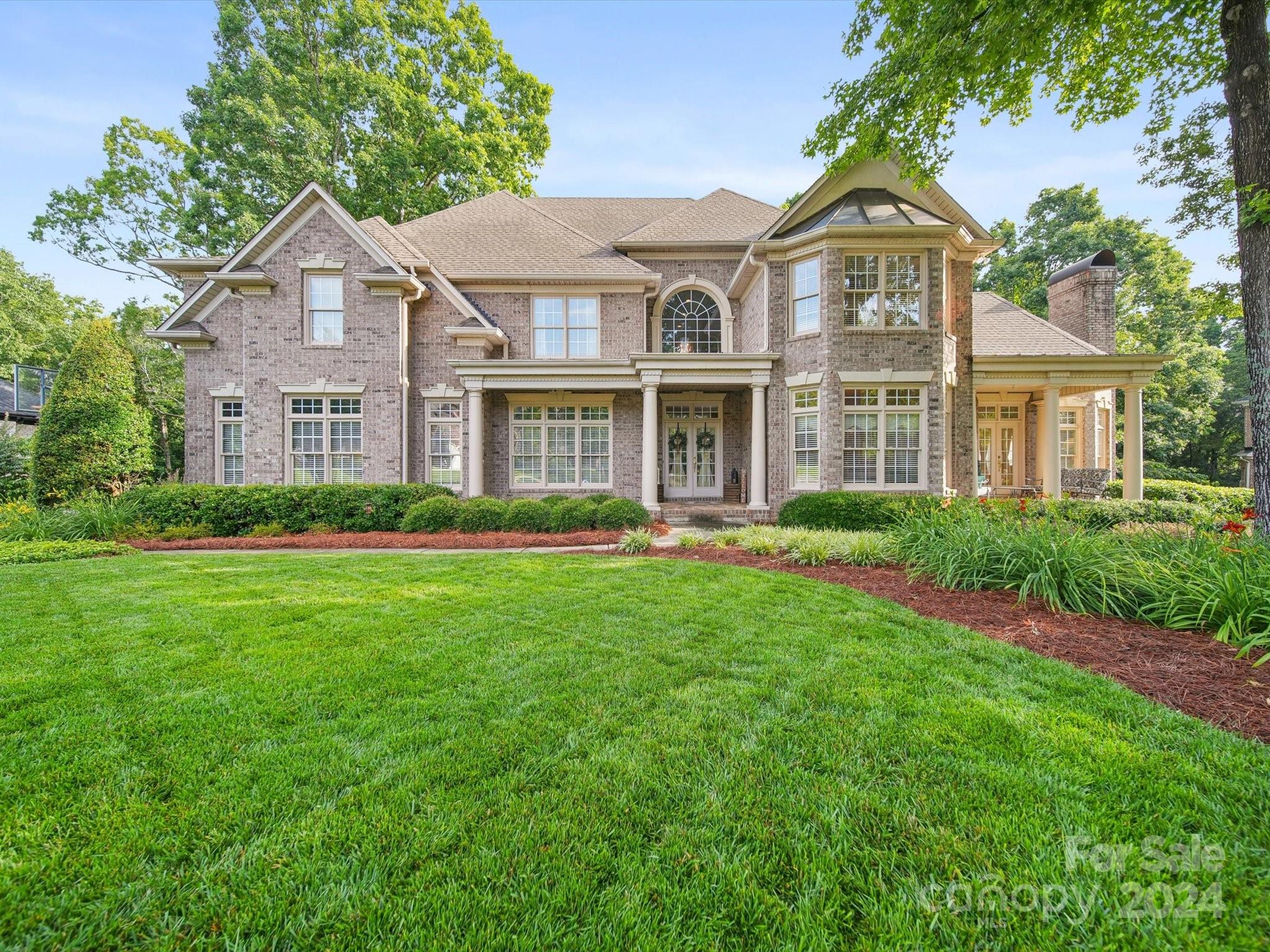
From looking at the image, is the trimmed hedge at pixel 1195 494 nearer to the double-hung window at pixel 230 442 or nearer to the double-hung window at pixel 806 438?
the double-hung window at pixel 806 438

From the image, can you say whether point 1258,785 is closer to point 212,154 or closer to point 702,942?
point 702,942

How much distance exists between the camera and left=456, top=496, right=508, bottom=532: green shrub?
1119 cm

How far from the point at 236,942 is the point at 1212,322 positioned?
5387 cm

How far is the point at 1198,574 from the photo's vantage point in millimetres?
4676

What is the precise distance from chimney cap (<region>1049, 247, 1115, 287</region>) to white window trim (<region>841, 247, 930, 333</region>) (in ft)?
27.4

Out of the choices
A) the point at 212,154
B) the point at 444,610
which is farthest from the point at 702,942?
the point at 212,154

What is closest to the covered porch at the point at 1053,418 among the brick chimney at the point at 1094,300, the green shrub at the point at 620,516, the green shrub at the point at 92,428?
the brick chimney at the point at 1094,300

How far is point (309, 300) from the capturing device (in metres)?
13.4

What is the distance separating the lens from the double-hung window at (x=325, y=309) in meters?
13.4

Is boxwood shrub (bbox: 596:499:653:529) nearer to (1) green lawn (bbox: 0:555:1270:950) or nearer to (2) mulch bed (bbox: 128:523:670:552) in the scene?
(2) mulch bed (bbox: 128:523:670:552)

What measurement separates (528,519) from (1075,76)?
42.1ft

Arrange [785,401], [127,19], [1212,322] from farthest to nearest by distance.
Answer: [1212,322] < [127,19] < [785,401]

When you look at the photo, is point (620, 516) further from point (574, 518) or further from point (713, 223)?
point (713, 223)

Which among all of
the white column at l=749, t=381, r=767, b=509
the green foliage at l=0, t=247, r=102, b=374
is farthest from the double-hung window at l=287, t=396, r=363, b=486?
the green foliage at l=0, t=247, r=102, b=374
